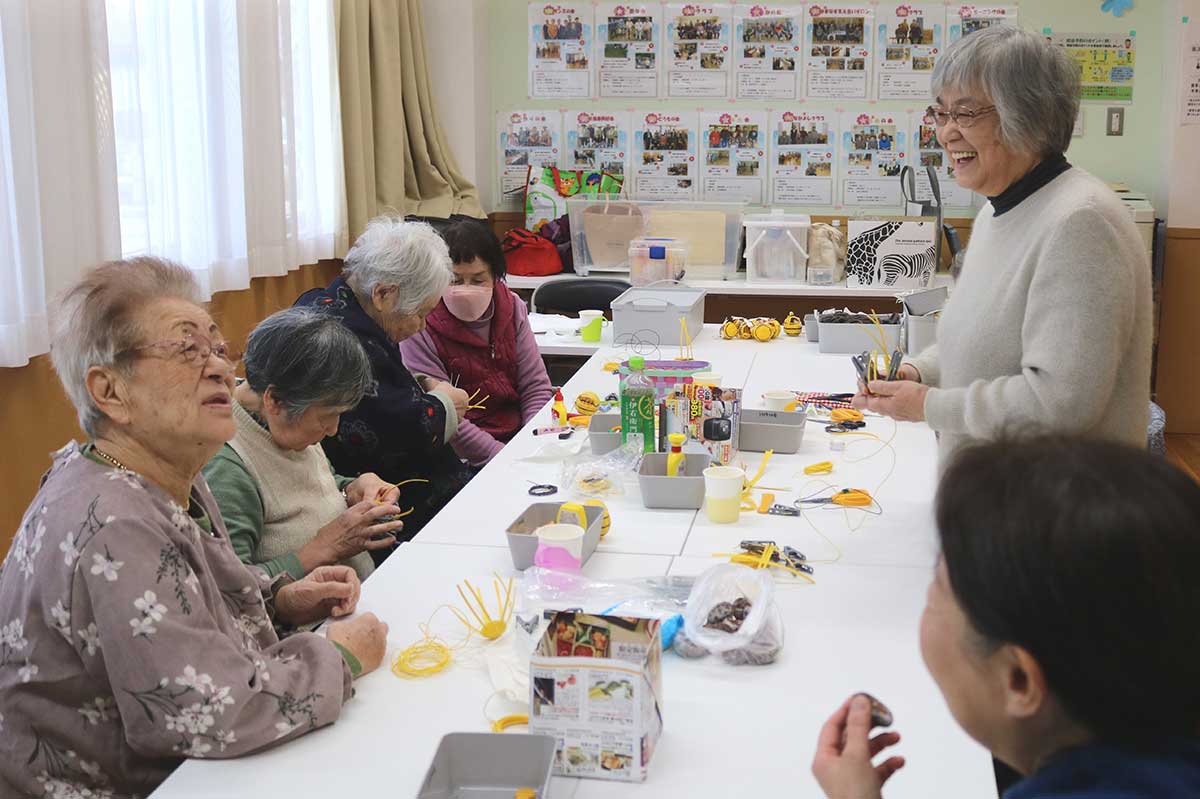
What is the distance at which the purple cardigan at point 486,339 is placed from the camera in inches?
134

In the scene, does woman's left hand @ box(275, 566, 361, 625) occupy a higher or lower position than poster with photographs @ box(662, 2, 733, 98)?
lower

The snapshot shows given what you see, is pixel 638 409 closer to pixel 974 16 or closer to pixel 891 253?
pixel 891 253

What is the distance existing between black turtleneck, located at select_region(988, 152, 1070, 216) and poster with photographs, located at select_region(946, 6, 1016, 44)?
408 centimetres

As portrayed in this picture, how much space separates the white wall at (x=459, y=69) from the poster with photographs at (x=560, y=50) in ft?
0.90

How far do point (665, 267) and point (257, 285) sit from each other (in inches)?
Answer: 64.8

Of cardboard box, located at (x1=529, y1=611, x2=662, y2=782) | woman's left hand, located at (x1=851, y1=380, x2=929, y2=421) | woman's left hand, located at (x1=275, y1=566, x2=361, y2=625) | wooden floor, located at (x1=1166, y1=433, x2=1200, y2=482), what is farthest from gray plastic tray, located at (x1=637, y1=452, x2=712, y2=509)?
wooden floor, located at (x1=1166, y1=433, x2=1200, y2=482)

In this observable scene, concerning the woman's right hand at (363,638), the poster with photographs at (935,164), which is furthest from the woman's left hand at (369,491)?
the poster with photographs at (935,164)

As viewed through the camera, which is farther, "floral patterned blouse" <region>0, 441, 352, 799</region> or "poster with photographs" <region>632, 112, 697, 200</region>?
"poster with photographs" <region>632, 112, 697, 200</region>

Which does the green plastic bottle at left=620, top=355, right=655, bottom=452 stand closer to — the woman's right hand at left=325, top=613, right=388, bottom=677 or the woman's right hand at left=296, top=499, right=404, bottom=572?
the woman's right hand at left=296, top=499, right=404, bottom=572

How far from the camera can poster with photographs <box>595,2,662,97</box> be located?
19.5 feet

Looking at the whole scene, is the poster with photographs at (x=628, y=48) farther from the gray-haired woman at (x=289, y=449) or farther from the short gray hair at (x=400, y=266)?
the gray-haired woman at (x=289, y=449)

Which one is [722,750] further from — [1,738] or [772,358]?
[772,358]

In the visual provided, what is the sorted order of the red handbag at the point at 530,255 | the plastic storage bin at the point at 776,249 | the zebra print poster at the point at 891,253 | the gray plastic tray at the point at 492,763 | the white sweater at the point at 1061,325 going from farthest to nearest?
the red handbag at the point at 530,255, the plastic storage bin at the point at 776,249, the zebra print poster at the point at 891,253, the white sweater at the point at 1061,325, the gray plastic tray at the point at 492,763

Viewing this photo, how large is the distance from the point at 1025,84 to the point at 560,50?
14.4 feet
